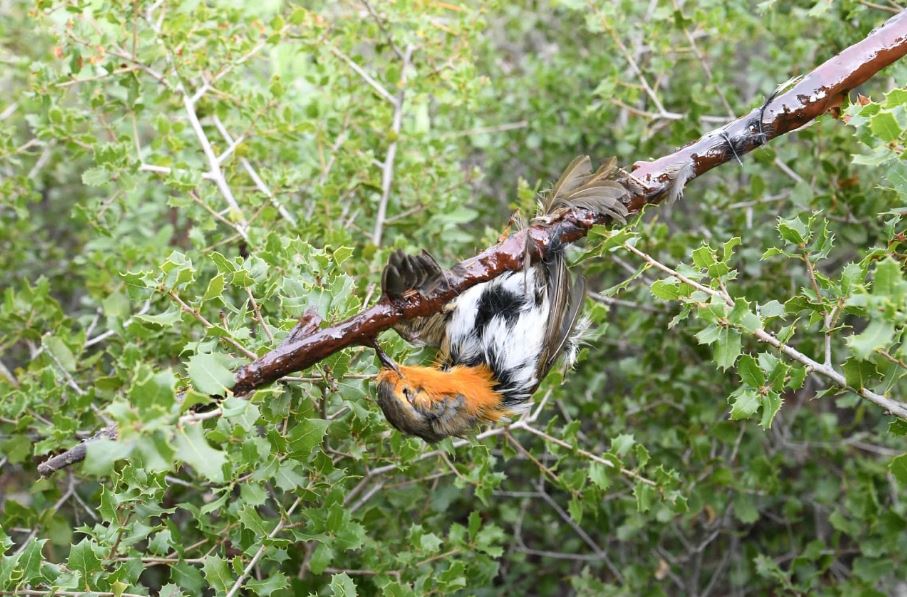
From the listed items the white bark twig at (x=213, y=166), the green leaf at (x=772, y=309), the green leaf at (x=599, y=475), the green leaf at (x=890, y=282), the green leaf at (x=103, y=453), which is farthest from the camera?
the white bark twig at (x=213, y=166)

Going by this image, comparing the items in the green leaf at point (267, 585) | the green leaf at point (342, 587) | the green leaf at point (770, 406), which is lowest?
the green leaf at point (342, 587)

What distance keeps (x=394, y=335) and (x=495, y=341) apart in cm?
25

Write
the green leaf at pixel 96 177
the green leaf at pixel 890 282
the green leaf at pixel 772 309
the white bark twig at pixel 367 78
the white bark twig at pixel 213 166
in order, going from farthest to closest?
1. the white bark twig at pixel 367 78
2. the white bark twig at pixel 213 166
3. the green leaf at pixel 96 177
4. the green leaf at pixel 772 309
5. the green leaf at pixel 890 282

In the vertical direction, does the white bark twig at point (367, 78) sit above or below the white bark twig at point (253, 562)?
above

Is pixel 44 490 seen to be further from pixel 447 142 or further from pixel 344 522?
pixel 447 142

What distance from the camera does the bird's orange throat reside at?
6.28 feet

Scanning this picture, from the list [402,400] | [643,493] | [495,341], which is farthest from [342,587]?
[643,493]

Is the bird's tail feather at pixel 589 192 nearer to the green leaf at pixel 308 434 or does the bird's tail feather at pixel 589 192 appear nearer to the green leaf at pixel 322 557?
the green leaf at pixel 308 434

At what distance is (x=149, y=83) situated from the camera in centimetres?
286

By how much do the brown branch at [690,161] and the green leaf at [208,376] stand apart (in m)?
0.25

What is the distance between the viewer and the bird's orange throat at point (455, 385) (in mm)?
1915

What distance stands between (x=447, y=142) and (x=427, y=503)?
1.42 metres

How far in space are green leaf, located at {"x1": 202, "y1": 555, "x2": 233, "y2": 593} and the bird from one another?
0.52 metres

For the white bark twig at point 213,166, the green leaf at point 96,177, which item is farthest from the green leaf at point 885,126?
the green leaf at point 96,177
